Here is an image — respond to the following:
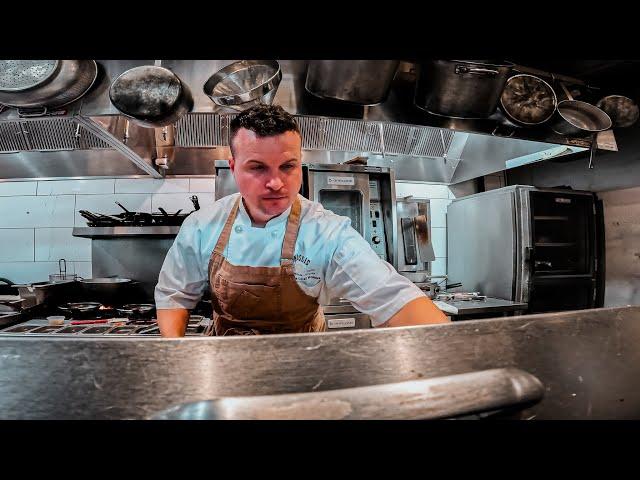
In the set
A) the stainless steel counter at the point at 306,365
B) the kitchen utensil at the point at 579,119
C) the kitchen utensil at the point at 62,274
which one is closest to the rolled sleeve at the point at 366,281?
the stainless steel counter at the point at 306,365

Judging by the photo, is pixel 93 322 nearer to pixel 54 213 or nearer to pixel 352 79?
pixel 54 213

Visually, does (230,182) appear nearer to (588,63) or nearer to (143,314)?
(143,314)

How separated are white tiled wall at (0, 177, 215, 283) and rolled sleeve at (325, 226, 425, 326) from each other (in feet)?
7.40

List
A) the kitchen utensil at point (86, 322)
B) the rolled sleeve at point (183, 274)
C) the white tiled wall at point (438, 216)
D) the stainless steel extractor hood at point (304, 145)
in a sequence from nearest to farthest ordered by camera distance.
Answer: the rolled sleeve at point (183, 274) → the kitchen utensil at point (86, 322) → the stainless steel extractor hood at point (304, 145) → the white tiled wall at point (438, 216)

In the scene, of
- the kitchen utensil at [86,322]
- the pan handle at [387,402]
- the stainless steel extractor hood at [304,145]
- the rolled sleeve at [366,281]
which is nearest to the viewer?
the pan handle at [387,402]

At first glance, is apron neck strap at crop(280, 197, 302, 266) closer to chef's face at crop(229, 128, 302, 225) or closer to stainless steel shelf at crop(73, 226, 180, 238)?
chef's face at crop(229, 128, 302, 225)

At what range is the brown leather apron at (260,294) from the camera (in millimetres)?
1565

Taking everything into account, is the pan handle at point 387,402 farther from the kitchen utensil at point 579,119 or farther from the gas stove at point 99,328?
the kitchen utensil at point 579,119

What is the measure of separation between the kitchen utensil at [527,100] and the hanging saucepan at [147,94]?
2072 millimetres

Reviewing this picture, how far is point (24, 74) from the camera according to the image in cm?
187


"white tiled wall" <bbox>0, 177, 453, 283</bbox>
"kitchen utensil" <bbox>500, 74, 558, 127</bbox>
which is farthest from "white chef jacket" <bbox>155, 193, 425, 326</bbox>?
"white tiled wall" <bbox>0, 177, 453, 283</bbox>

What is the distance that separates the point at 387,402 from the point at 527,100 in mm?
2811

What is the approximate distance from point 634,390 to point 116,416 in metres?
0.61
